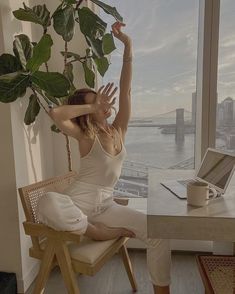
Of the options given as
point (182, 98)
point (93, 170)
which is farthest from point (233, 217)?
point (182, 98)

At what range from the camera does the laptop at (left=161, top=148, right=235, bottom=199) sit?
139 centimetres

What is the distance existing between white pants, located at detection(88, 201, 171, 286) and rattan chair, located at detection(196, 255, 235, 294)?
170mm

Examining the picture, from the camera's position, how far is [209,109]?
2295mm

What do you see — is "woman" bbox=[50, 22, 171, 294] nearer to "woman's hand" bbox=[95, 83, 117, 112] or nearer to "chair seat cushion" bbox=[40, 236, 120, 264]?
"woman's hand" bbox=[95, 83, 117, 112]

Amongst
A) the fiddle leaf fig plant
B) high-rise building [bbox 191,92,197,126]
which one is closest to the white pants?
the fiddle leaf fig plant

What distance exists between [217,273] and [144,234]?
1.28 feet

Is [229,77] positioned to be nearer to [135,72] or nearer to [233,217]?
[135,72]

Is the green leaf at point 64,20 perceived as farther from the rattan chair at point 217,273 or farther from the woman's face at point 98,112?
the rattan chair at point 217,273

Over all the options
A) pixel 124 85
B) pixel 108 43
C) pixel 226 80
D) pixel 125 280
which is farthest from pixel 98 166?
pixel 226 80

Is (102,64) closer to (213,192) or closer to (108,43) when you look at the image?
(108,43)

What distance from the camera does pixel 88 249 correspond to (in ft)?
5.13

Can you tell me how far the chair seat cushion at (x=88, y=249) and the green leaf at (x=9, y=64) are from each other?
37.1 inches

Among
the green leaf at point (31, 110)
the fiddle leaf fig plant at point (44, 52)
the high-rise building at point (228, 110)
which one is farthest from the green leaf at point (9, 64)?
the high-rise building at point (228, 110)

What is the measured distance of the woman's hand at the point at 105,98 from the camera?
1684 millimetres
